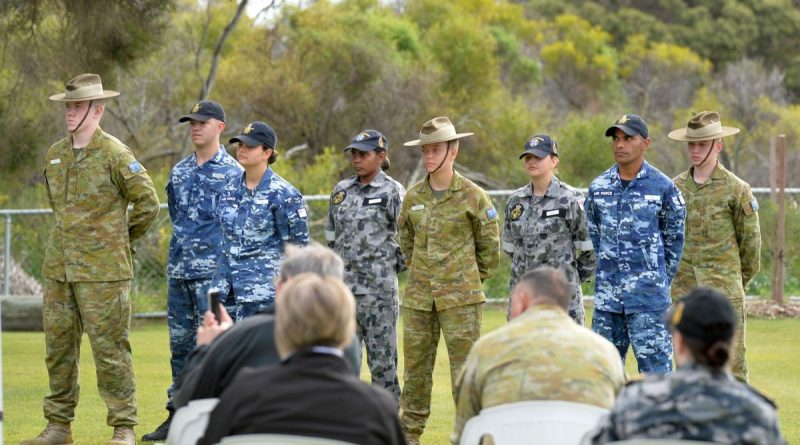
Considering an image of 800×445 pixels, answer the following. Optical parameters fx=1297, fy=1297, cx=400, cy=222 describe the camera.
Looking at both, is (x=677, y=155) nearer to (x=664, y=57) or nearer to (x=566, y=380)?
(x=664, y=57)

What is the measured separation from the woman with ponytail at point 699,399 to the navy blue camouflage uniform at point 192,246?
4.88 metres

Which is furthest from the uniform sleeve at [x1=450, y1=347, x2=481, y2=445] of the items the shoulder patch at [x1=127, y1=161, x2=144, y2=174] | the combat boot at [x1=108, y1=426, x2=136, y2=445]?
the shoulder patch at [x1=127, y1=161, x2=144, y2=174]

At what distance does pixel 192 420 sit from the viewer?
4.78 meters

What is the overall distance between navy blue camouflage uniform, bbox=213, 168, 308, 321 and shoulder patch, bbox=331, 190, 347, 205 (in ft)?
2.01

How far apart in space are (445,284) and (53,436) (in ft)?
8.59

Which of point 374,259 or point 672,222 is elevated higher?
point 672,222

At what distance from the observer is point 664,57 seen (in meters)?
56.2

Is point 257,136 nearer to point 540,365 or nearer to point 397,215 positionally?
point 397,215

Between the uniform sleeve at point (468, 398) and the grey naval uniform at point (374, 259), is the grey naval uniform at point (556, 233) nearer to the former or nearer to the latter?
the grey naval uniform at point (374, 259)

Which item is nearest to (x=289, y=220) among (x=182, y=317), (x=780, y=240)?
(x=182, y=317)

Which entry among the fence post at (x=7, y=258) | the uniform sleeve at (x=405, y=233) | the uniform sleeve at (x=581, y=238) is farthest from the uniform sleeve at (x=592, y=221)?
the fence post at (x=7, y=258)

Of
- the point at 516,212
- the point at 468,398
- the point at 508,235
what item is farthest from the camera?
the point at 508,235

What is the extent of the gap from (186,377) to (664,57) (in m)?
53.2

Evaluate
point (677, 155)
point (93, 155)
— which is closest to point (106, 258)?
point (93, 155)
